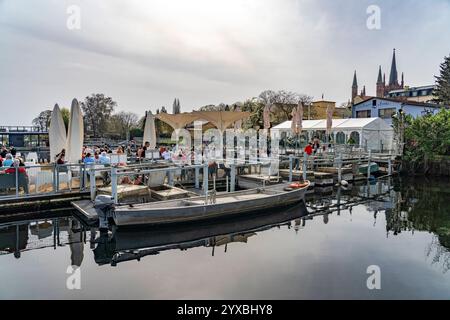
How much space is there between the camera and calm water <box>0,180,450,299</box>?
20.9ft

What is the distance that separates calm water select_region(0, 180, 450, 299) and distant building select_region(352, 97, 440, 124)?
29.1 meters

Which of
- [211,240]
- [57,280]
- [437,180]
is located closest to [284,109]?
[437,180]

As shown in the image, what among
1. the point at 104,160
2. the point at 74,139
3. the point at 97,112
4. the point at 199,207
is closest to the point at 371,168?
the point at 199,207

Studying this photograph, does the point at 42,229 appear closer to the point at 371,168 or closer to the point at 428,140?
the point at 371,168

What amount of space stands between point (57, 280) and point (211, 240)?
156 inches

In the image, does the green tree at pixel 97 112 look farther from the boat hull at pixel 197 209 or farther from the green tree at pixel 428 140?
the boat hull at pixel 197 209

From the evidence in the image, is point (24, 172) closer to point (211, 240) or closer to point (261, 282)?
point (211, 240)

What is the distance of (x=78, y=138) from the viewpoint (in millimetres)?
12492

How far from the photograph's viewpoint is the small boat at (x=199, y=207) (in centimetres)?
959

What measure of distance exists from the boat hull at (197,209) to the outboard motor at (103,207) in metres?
0.22

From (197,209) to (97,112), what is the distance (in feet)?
162

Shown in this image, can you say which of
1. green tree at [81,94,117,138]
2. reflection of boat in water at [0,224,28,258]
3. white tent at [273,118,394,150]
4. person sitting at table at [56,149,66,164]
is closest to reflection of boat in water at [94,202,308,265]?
reflection of boat in water at [0,224,28,258]
